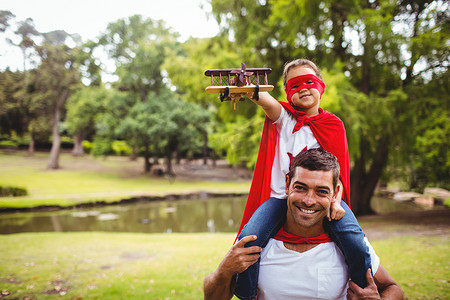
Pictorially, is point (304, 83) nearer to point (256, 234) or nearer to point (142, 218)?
point (256, 234)

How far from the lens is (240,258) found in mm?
1842

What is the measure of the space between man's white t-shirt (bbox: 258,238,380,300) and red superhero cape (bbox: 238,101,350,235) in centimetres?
38

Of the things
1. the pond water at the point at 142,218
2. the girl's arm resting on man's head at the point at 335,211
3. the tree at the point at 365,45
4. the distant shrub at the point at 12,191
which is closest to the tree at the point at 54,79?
the distant shrub at the point at 12,191

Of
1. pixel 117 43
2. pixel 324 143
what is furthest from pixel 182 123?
pixel 324 143

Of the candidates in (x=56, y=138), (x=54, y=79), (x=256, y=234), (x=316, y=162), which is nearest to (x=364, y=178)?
(x=316, y=162)

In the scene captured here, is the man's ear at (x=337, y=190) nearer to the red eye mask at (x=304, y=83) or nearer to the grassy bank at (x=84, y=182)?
the red eye mask at (x=304, y=83)

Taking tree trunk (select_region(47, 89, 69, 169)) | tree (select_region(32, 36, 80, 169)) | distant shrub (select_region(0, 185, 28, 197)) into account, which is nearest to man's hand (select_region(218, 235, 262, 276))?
distant shrub (select_region(0, 185, 28, 197))

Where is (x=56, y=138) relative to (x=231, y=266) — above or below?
above

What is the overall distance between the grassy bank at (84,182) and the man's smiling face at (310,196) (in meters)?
17.4

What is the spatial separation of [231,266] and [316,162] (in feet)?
2.62

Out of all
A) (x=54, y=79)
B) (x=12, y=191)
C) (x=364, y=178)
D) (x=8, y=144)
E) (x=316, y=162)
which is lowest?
(x=12, y=191)

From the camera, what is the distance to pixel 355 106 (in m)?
9.26

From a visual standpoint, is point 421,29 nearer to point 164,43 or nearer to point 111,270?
point 111,270

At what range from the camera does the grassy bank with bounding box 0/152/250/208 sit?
713 inches
